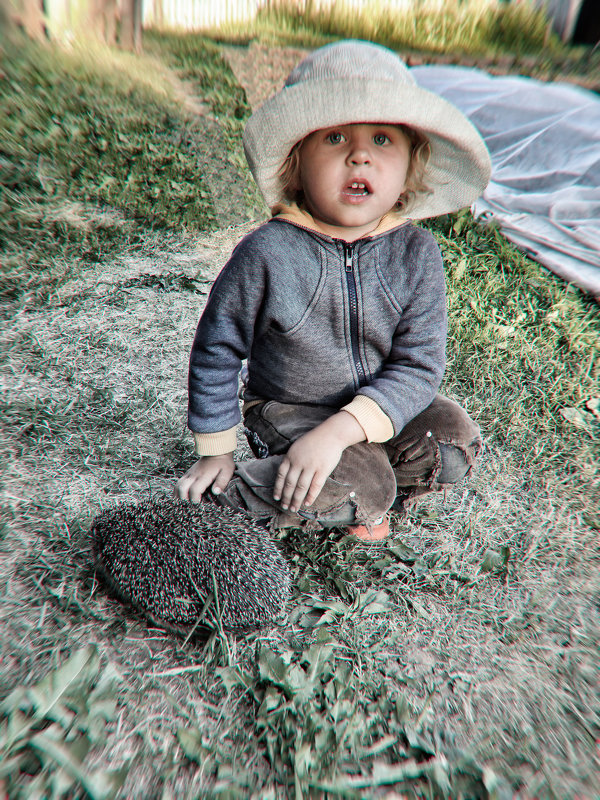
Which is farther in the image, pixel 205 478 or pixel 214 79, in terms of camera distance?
pixel 214 79

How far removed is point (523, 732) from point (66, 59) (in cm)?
682

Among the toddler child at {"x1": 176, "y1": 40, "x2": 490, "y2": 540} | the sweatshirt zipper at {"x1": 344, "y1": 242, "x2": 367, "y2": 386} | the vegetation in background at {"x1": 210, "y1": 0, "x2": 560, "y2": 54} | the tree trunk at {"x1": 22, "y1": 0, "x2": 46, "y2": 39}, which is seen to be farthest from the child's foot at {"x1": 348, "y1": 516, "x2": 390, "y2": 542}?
the vegetation in background at {"x1": 210, "y1": 0, "x2": 560, "y2": 54}

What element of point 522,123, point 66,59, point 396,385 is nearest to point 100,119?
point 66,59

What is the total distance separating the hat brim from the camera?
5.39 ft

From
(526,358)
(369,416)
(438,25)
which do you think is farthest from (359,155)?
(438,25)

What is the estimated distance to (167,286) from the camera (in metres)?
4.12

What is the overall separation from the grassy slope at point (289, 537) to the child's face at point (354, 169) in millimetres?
1260

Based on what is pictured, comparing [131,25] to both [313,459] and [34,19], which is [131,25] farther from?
[313,459]

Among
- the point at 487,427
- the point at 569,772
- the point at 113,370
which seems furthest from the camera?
the point at 113,370

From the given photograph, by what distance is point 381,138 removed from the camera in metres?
1.78

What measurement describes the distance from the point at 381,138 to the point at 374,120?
133 millimetres

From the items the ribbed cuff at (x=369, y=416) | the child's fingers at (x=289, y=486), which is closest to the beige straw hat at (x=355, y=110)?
the ribbed cuff at (x=369, y=416)

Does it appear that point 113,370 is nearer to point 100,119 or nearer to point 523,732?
point 523,732

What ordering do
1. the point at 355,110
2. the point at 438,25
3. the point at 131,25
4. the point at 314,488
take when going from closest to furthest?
the point at 355,110 < the point at 314,488 < the point at 131,25 < the point at 438,25
